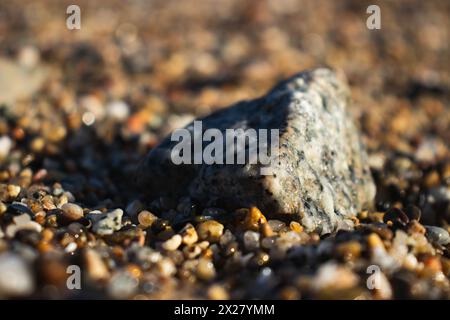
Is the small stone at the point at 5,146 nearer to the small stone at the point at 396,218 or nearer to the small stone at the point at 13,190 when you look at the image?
the small stone at the point at 13,190

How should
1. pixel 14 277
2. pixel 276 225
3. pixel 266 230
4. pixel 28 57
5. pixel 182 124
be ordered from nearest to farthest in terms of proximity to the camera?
pixel 14 277
pixel 266 230
pixel 276 225
pixel 182 124
pixel 28 57

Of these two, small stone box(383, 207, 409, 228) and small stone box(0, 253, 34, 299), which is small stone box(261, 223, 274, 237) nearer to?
small stone box(383, 207, 409, 228)

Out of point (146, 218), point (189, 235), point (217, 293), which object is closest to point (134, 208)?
point (146, 218)

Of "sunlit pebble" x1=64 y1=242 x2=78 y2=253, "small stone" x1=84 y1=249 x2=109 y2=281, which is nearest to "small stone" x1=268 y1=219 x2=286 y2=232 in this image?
"small stone" x1=84 y1=249 x2=109 y2=281

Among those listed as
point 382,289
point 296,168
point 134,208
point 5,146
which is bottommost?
point 382,289

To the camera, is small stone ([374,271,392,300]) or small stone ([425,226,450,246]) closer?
small stone ([374,271,392,300])

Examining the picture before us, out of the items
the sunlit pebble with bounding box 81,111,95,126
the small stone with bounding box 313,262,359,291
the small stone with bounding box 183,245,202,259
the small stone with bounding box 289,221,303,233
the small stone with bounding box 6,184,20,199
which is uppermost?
the sunlit pebble with bounding box 81,111,95,126

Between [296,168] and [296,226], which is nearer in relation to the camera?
[296,226]

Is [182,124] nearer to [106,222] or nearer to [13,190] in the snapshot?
[13,190]
